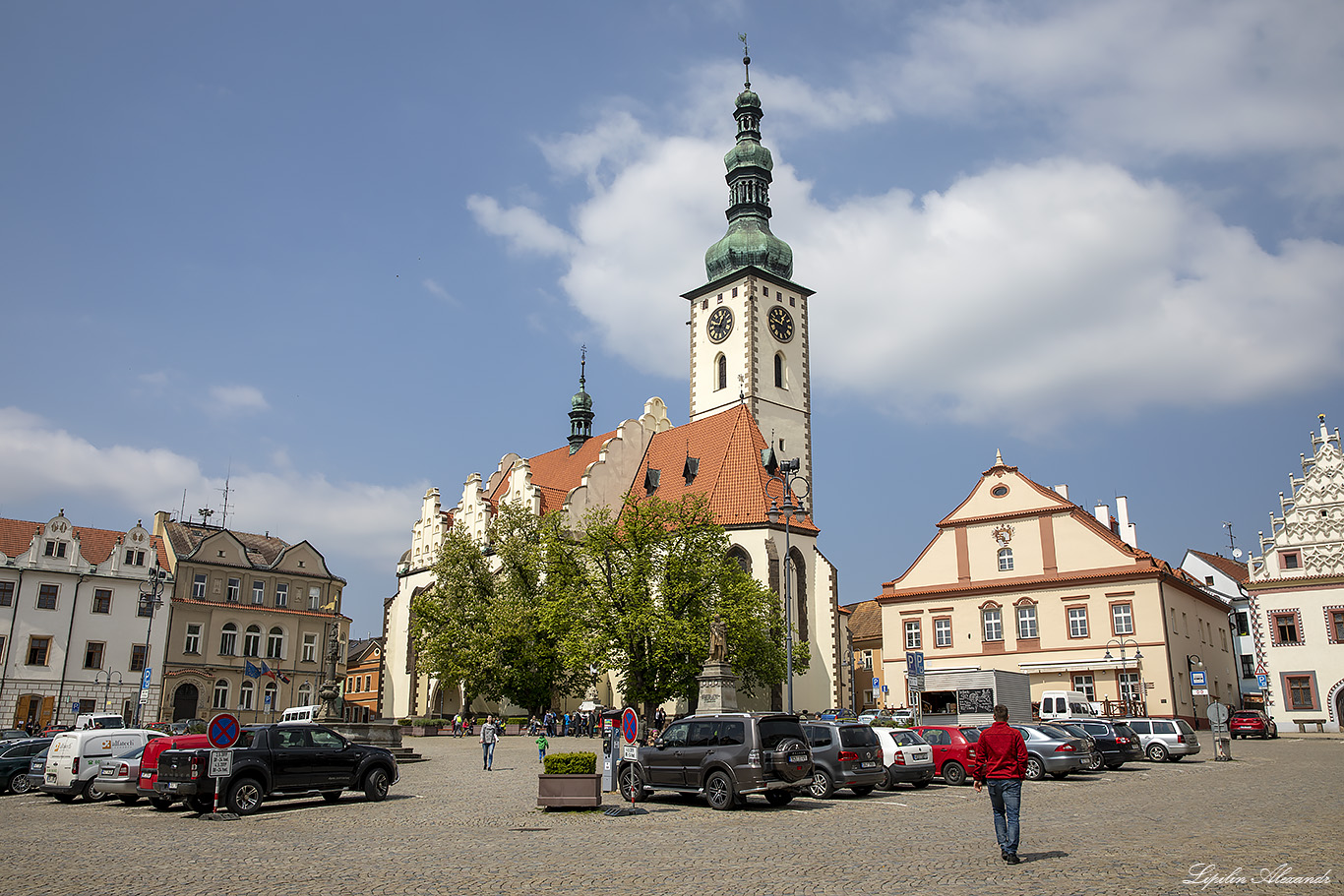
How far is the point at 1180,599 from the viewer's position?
48250 mm

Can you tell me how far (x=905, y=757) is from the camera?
819 inches

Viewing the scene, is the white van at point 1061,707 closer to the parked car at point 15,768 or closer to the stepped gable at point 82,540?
the parked car at point 15,768

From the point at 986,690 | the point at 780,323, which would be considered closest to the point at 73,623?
the point at 780,323

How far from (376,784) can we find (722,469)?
3194 cm

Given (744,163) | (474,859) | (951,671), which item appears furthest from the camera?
(744,163)

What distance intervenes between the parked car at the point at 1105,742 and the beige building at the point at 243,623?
44.5 m

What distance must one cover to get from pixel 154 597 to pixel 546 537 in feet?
52.4

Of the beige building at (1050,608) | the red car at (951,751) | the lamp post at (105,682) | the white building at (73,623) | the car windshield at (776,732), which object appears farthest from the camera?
the lamp post at (105,682)

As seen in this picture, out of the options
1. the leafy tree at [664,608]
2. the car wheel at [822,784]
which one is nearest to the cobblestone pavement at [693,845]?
the car wheel at [822,784]

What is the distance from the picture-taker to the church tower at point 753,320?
195 ft

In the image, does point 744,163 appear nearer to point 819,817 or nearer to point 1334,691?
point 1334,691

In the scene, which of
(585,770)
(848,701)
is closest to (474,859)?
(585,770)

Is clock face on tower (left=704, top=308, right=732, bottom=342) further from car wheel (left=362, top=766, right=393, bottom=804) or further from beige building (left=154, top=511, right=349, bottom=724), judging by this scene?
car wheel (left=362, top=766, right=393, bottom=804)

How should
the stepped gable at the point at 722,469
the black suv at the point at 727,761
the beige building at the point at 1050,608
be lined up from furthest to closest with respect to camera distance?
1. the stepped gable at the point at 722,469
2. the beige building at the point at 1050,608
3. the black suv at the point at 727,761
